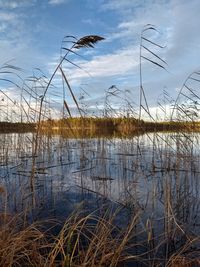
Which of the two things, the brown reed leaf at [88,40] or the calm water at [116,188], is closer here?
the brown reed leaf at [88,40]

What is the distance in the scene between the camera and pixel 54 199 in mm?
5719

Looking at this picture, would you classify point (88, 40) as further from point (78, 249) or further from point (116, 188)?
point (116, 188)

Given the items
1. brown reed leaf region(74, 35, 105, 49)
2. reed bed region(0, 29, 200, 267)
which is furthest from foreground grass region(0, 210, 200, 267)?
brown reed leaf region(74, 35, 105, 49)

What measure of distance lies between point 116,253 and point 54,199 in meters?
2.77

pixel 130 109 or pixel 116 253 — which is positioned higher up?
pixel 130 109

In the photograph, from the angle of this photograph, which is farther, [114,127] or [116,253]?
[114,127]

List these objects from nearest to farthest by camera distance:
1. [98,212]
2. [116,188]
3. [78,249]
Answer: [78,249], [98,212], [116,188]

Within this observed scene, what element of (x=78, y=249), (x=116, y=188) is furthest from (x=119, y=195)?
(x=78, y=249)

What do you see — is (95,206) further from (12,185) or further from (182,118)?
(182,118)

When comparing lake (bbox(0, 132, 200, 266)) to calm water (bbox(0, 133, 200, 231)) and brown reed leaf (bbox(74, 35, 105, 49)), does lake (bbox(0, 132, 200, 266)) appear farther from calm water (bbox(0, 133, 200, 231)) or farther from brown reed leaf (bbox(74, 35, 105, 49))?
brown reed leaf (bbox(74, 35, 105, 49))

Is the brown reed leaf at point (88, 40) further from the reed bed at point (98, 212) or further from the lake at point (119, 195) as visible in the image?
the lake at point (119, 195)

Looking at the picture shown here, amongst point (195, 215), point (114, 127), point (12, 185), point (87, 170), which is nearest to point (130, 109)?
point (87, 170)

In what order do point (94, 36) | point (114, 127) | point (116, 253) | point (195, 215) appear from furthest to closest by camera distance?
point (114, 127) < point (195, 215) < point (94, 36) < point (116, 253)

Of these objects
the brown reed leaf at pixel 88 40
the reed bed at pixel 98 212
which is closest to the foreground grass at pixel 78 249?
the reed bed at pixel 98 212
